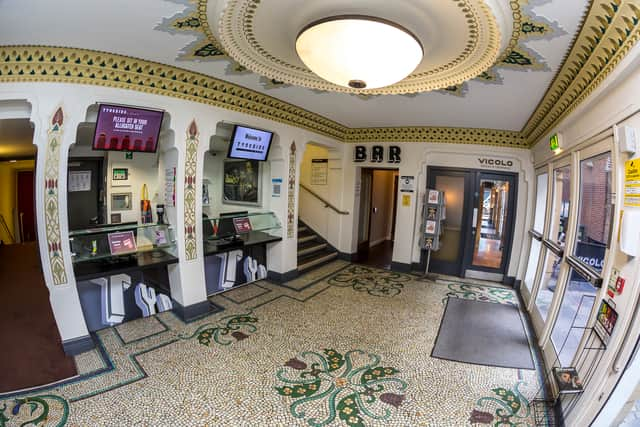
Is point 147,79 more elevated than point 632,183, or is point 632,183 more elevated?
point 147,79

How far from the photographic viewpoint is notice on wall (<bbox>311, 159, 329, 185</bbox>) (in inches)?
265

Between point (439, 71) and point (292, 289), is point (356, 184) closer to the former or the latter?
point (292, 289)

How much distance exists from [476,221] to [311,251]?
3292mm

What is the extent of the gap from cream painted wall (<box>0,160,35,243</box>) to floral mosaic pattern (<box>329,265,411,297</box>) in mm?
8481

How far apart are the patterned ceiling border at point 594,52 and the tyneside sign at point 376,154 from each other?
2.73m

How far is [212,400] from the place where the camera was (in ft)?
7.73

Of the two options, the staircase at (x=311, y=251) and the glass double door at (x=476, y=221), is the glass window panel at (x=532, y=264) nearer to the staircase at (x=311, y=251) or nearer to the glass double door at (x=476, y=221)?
the glass double door at (x=476, y=221)

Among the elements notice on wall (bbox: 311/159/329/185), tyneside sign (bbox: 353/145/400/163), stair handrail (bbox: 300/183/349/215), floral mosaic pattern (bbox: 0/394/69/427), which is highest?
tyneside sign (bbox: 353/145/400/163)

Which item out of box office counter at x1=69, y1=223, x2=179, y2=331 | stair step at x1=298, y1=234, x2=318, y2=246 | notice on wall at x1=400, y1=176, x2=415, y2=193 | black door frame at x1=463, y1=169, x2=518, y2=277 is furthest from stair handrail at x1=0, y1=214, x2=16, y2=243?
black door frame at x1=463, y1=169, x2=518, y2=277

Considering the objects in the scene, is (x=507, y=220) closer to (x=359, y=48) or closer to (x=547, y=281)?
(x=547, y=281)

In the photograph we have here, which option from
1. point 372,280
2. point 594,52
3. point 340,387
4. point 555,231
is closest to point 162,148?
point 340,387

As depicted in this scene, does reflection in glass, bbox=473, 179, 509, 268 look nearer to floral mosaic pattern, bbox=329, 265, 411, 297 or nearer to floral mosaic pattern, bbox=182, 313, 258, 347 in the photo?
floral mosaic pattern, bbox=329, 265, 411, 297

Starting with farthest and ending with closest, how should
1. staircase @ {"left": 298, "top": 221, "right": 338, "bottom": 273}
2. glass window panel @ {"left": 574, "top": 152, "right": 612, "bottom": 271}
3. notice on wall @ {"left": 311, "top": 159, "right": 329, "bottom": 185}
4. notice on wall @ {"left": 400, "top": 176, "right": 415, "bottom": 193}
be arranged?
notice on wall @ {"left": 311, "top": 159, "right": 329, "bottom": 185} → notice on wall @ {"left": 400, "top": 176, "right": 415, "bottom": 193} → staircase @ {"left": 298, "top": 221, "right": 338, "bottom": 273} → glass window panel @ {"left": 574, "top": 152, "right": 612, "bottom": 271}

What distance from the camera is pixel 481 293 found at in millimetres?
4957
